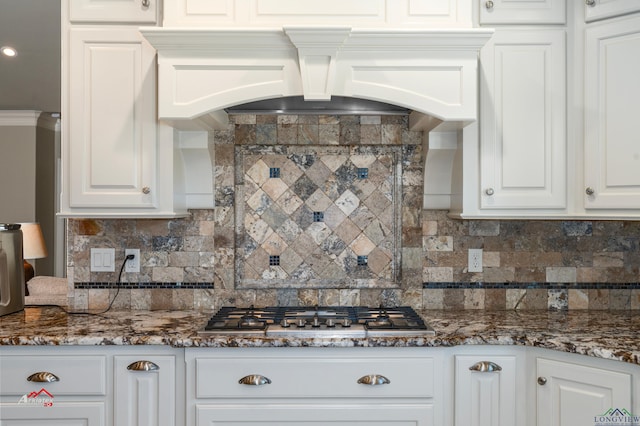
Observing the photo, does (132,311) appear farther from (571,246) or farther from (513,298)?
(571,246)

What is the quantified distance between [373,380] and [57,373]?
1.19 metres

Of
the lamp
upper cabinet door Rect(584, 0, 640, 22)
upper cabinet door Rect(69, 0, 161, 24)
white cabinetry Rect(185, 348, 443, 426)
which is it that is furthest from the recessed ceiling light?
upper cabinet door Rect(584, 0, 640, 22)

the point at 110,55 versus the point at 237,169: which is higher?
the point at 110,55

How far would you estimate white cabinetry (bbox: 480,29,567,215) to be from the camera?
7.30 ft

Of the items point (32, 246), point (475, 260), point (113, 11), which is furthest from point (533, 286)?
point (32, 246)

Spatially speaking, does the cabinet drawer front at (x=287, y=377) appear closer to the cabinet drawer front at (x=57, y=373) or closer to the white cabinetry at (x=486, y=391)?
the white cabinetry at (x=486, y=391)

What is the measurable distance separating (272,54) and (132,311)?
4.53 ft

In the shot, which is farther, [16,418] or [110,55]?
[110,55]

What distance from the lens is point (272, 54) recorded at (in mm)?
2070

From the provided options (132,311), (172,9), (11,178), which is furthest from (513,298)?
(11,178)

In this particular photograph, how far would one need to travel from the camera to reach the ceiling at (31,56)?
3.56 m

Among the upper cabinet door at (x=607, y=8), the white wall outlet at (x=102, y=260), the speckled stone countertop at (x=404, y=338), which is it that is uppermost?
the upper cabinet door at (x=607, y=8)

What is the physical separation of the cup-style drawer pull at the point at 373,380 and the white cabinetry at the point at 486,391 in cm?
28

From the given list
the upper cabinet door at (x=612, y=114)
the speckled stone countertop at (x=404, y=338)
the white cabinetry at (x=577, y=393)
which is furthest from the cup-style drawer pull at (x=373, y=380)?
the upper cabinet door at (x=612, y=114)
